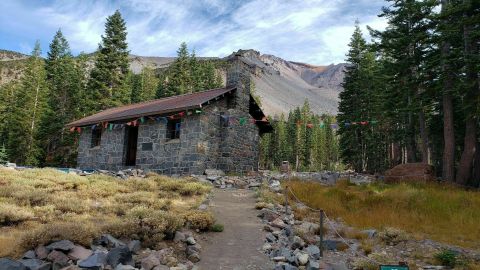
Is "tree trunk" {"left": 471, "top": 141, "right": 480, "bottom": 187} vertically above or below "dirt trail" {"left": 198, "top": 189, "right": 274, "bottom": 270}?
A: above

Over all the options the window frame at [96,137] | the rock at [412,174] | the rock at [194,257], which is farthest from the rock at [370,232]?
the window frame at [96,137]

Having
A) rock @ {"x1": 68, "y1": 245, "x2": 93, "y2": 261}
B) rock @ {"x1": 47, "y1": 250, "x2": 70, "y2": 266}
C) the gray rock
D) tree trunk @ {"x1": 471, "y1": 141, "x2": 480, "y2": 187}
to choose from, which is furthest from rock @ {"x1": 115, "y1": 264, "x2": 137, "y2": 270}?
tree trunk @ {"x1": 471, "y1": 141, "x2": 480, "y2": 187}

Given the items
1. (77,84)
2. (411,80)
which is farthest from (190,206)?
(77,84)

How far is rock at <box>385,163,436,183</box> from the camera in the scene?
65.8 ft

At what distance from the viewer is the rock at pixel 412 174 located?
2006cm

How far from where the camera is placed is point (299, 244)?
9.62m

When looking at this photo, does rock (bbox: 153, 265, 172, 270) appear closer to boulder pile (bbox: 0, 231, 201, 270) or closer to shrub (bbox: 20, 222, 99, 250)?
boulder pile (bbox: 0, 231, 201, 270)

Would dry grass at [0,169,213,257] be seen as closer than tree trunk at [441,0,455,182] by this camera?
Yes

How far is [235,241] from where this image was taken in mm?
9648

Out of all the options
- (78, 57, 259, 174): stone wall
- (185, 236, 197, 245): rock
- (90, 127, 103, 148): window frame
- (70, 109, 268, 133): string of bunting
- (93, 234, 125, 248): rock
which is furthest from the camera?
(90, 127, 103, 148): window frame

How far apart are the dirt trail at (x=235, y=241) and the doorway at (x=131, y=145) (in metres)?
11.4

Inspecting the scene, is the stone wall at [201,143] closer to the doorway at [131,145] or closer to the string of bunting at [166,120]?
the string of bunting at [166,120]

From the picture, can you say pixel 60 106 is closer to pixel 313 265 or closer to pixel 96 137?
pixel 96 137

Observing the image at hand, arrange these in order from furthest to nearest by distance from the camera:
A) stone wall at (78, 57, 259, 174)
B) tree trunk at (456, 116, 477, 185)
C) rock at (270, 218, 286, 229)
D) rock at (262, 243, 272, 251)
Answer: tree trunk at (456, 116, 477, 185) < stone wall at (78, 57, 259, 174) < rock at (270, 218, 286, 229) < rock at (262, 243, 272, 251)
